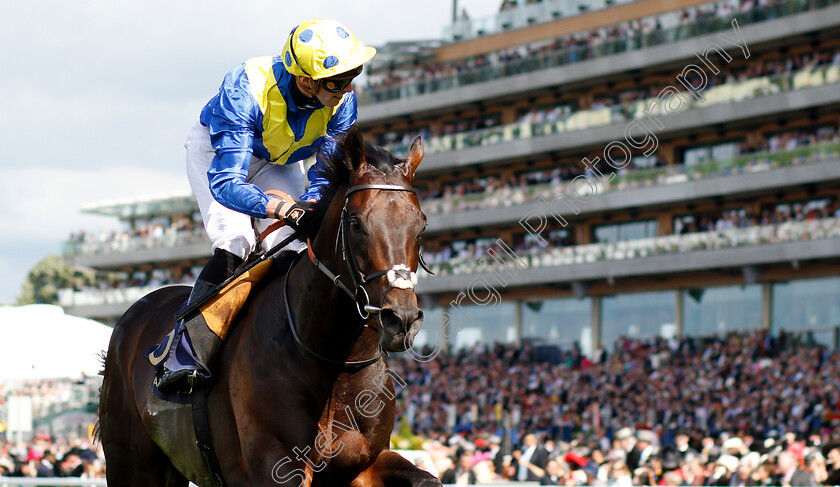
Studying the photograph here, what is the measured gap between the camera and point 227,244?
178 inches

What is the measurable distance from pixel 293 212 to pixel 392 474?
100 centimetres

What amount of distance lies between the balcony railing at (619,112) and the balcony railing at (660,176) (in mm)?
1769

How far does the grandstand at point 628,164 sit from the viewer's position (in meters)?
29.5

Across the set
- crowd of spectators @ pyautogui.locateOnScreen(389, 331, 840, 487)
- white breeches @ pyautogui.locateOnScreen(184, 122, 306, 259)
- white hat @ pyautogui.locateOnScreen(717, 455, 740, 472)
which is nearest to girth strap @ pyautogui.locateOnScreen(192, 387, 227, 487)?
white breeches @ pyautogui.locateOnScreen(184, 122, 306, 259)

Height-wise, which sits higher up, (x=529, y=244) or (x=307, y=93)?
(x=529, y=244)

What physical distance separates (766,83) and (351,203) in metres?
28.7

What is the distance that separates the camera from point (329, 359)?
12.7 feet

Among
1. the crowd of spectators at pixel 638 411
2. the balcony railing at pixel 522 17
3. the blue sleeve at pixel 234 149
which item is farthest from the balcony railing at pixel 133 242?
the blue sleeve at pixel 234 149

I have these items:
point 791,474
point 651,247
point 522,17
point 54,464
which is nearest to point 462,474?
point 791,474

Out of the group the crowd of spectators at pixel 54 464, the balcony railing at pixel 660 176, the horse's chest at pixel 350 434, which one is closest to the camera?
the horse's chest at pixel 350 434

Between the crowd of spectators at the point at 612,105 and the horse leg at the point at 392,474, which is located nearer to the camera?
the horse leg at the point at 392,474

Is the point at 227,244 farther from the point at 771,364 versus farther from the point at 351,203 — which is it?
the point at 771,364

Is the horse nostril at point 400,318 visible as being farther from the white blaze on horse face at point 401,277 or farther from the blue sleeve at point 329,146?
the blue sleeve at point 329,146

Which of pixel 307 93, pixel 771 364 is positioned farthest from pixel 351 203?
pixel 771 364
